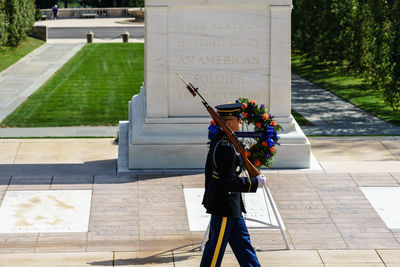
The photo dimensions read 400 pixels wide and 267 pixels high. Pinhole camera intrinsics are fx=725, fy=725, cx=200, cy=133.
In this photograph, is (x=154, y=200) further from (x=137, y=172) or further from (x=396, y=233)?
Result: (x=396, y=233)

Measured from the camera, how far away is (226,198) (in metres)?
6.79

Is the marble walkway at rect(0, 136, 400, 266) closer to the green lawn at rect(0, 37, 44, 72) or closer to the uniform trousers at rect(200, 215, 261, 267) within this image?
the uniform trousers at rect(200, 215, 261, 267)

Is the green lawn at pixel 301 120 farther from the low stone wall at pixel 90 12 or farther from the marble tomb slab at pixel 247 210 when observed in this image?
the low stone wall at pixel 90 12

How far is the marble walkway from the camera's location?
795 centimetres

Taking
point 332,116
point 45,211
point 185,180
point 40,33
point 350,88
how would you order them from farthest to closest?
point 40,33
point 350,88
point 332,116
point 185,180
point 45,211

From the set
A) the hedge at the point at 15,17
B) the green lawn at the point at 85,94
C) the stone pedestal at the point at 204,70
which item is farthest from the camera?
the hedge at the point at 15,17

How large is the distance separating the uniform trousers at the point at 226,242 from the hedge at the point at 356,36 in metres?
10.9

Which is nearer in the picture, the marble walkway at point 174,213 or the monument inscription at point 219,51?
the marble walkway at point 174,213

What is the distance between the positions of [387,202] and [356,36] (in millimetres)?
13298

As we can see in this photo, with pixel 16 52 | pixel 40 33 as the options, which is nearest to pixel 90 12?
pixel 40 33

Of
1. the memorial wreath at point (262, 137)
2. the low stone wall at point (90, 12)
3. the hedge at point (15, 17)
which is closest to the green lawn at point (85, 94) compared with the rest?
the hedge at point (15, 17)

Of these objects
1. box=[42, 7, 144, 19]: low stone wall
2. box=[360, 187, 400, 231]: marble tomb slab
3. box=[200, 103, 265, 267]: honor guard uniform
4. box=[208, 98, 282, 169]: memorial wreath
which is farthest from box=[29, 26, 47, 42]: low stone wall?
box=[200, 103, 265, 267]: honor guard uniform

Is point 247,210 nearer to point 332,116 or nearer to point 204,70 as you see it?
point 204,70

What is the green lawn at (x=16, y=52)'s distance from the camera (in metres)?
29.0
